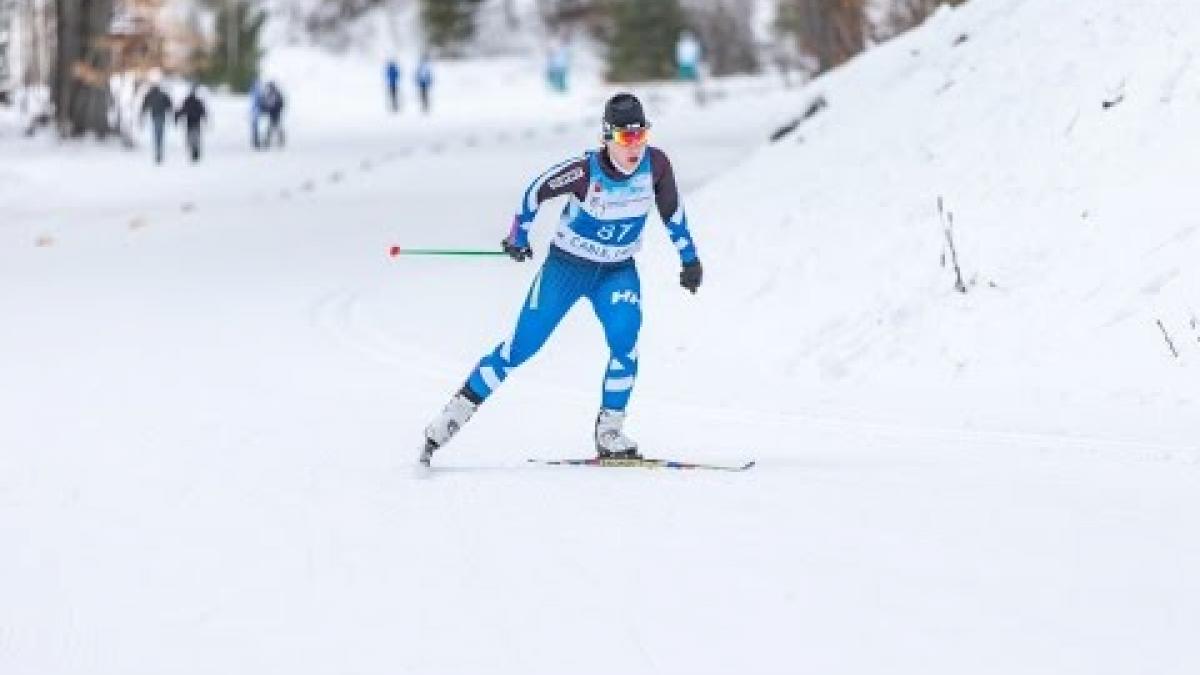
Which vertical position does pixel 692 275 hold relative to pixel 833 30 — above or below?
below

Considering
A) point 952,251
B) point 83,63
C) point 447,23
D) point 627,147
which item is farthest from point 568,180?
point 447,23

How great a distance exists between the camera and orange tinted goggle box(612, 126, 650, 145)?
754 cm

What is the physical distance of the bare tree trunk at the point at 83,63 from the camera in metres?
33.5

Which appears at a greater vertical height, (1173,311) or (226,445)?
(1173,311)

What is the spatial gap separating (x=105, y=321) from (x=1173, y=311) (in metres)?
8.24

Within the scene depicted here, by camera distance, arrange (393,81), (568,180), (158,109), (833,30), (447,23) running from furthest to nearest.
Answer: (447,23) < (393,81) < (158,109) < (833,30) < (568,180)

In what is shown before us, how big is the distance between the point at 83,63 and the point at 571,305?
89.7ft

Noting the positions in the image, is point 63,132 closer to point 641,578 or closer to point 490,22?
point 641,578

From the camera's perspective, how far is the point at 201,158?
32.9 meters

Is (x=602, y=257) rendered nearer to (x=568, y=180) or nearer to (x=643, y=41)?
(x=568, y=180)

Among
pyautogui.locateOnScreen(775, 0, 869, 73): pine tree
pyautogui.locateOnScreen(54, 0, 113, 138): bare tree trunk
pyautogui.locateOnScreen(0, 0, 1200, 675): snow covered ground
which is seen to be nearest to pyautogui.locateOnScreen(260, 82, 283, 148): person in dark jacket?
pyautogui.locateOnScreen(54, 0, 113, 138): bare tree trunk

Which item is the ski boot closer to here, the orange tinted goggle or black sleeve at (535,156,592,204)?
black sleeve at (535,156,592,204)

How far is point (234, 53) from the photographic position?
56.9 metres

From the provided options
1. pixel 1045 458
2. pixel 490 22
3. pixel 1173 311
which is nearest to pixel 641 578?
pixel 1045 458
